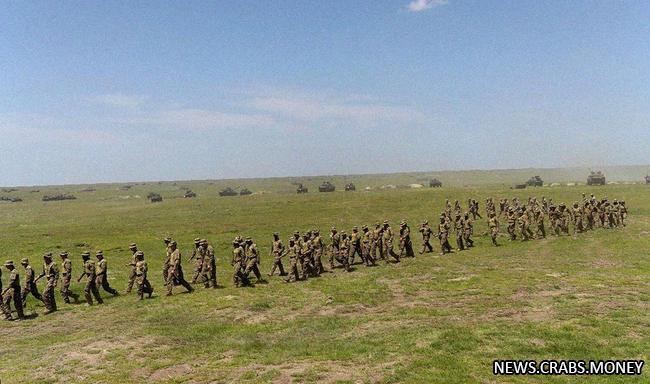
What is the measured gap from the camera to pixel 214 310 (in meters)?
19.3

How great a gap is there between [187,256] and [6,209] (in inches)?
2419

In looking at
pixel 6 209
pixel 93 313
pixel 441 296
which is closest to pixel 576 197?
pixel 441 296

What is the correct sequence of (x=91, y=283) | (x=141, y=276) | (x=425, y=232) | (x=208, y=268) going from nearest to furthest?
(x=91, y=283), (x=141, y=276), (x=208, y=268), (x=425, y=232)

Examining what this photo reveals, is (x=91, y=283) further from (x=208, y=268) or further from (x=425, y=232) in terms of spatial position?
(x=425, y=232)

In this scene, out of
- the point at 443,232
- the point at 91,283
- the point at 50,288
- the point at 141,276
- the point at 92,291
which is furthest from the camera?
the point at 443,232

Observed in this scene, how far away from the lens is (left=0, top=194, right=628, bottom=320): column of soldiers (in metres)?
20.5

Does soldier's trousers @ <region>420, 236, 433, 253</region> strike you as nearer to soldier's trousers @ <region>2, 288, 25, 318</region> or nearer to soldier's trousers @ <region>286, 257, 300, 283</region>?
soldier's trousers @ <region>286, 257, 300, 283</region>

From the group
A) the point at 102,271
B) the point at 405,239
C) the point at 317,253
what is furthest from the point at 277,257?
the point at 405,239

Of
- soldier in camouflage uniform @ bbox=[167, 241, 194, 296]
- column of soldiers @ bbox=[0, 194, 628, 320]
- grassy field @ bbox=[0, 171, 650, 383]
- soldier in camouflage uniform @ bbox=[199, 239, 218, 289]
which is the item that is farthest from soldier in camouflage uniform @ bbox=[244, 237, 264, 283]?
soldier in camouflage uniform @ bbox=[167, 241, 194, 296]

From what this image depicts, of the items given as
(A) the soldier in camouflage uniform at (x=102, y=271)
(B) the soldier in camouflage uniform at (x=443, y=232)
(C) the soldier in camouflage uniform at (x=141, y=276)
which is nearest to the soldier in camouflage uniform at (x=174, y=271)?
(C) the soldier in camouflage uniform at (x=141, y=276)

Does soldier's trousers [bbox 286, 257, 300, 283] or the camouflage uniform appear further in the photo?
soldier's trousers [bbox 286, 257, 300, 283]

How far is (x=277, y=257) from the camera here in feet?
85.4

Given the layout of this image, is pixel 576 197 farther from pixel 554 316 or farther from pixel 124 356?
pixel 124 356

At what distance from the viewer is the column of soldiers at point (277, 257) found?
20500 millimetres
